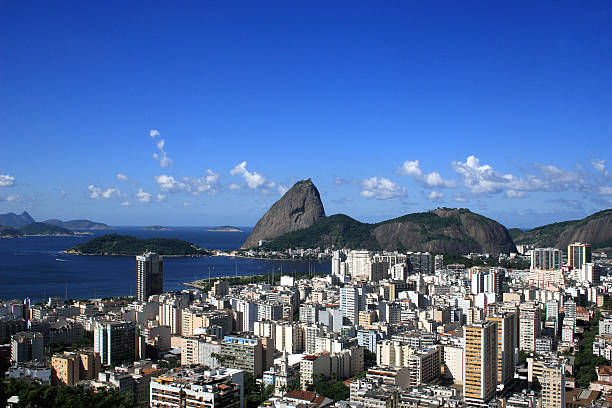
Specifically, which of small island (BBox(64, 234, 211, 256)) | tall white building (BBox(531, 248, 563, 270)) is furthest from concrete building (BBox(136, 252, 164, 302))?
small island (BBox(64, 234, 211, 256))

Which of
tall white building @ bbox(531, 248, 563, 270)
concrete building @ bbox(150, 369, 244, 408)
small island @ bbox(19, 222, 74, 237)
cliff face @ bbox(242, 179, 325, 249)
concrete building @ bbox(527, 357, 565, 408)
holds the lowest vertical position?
concrete building @ bbox(527, 357, 565, 408)

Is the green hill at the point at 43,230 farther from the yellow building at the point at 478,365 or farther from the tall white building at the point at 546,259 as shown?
the yellow building at the point at 478,365

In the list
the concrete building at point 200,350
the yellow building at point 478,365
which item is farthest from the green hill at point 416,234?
the yellow building at point 478,365

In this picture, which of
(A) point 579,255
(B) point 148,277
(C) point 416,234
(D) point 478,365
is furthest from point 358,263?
(D) point 478,365

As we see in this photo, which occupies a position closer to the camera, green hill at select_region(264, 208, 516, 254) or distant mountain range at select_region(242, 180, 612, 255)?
distant mountain range at select_region(242, 180, 612, 255)

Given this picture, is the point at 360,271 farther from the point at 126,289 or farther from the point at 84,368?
the point at 84,368

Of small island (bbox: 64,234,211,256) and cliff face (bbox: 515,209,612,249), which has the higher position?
cliff face (bbox: 515,209,612,249)

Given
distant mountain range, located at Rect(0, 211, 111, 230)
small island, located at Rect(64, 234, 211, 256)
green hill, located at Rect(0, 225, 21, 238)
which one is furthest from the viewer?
distant mountain range, located at Rect(0, 211, 111, 230)

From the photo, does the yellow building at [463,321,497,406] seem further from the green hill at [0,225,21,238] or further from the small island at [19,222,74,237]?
the small island at [19,222,74,237]
